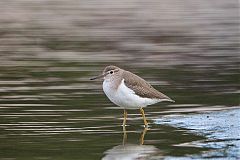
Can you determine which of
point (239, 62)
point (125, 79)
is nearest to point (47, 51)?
point (239, 62)

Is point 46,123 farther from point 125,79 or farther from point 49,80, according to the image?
point 49,80

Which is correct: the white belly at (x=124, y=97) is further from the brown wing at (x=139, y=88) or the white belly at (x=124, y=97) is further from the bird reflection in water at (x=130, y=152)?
the bird reflection in water at (x=130, y=152)

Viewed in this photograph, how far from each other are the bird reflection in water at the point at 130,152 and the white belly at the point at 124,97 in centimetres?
118

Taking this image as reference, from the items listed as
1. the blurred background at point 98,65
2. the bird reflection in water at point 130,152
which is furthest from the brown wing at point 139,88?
the bird reflection in water at point 130,152

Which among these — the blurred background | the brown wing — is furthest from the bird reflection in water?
the brown wing

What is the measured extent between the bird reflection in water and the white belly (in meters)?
1.18

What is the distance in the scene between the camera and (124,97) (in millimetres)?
12641

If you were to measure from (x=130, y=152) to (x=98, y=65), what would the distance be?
8.21 meters

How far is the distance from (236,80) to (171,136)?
5.55m

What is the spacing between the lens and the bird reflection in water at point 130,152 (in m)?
10.5

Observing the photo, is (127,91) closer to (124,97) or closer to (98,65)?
(124,97)

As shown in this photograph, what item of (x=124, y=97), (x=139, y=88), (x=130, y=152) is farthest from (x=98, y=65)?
(x=130, y=152)

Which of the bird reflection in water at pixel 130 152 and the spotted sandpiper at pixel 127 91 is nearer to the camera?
the bird reflection in water at pixel 130 152

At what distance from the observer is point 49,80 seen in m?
16.8
